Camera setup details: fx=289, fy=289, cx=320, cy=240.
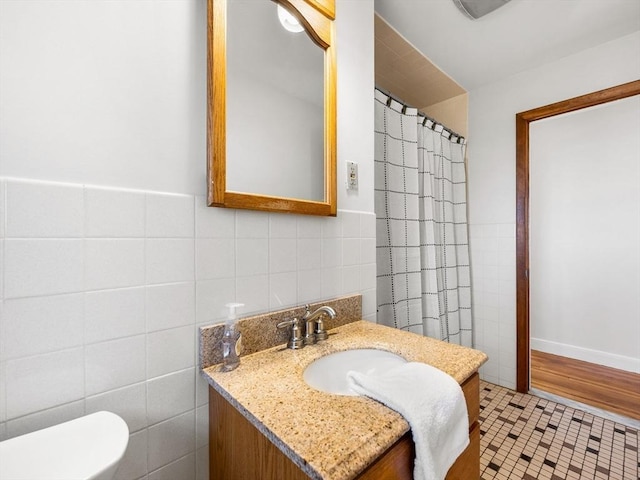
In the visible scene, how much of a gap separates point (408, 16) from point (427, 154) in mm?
750

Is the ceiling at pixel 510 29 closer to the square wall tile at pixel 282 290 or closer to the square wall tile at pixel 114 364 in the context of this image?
the square wall tile at pixel 282 290

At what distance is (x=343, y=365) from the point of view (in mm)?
937

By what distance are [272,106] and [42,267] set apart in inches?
29.4

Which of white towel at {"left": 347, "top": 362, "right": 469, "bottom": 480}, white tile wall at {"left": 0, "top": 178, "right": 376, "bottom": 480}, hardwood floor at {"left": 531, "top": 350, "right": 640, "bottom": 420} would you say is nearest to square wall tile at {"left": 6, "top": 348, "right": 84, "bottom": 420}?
white tile wall at {"left": 0, "top": 178, "right": 376, "bottom": 480}

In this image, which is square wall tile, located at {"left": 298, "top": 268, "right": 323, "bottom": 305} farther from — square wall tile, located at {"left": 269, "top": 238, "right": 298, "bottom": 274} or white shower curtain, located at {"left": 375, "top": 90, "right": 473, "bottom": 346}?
white shower curtain, located at {"left": 375, "top": 90, "right": 473, "bottom": 346}

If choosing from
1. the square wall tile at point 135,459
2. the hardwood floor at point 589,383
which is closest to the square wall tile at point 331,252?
the square wall tile at point 135,459

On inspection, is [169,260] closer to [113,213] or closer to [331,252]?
[113,213]

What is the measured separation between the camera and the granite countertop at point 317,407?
0.46 meters

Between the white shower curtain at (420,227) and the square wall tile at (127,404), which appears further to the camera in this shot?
the white shower curtain at (420,227)

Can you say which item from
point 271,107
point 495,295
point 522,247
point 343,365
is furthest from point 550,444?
point 271,107

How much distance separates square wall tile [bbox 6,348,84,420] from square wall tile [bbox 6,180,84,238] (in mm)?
252

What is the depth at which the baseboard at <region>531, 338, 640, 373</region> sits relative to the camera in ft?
7.69

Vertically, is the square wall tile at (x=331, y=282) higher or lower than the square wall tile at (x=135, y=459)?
higher

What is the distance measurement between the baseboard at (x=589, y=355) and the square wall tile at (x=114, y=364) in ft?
11.1
